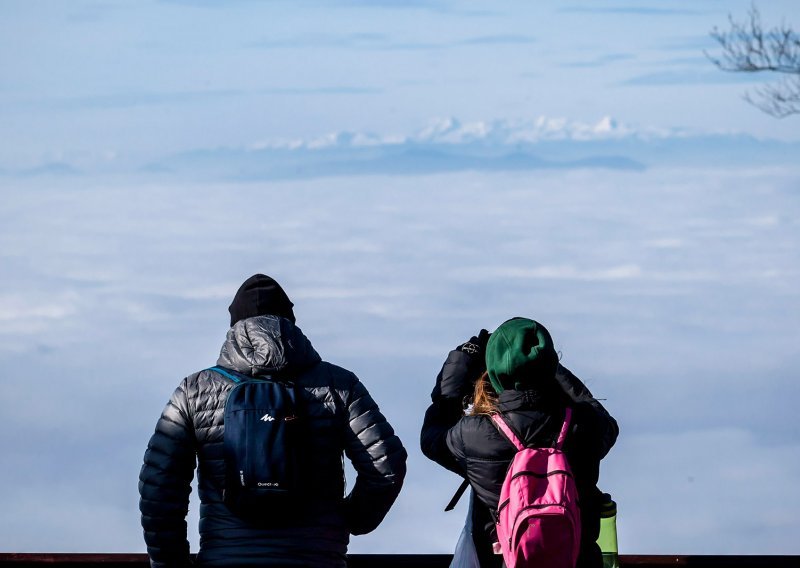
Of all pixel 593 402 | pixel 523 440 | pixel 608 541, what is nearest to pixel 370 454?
pixel 523 440

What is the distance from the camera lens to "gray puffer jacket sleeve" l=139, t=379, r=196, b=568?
3279 mm

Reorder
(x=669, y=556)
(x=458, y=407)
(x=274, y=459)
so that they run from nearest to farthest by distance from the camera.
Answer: (x=274, y=459) → (x=458, y=407) → (x=669, y=556)

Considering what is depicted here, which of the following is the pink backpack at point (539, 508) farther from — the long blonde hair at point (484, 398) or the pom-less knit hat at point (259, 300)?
the pom-less knit hat at point (259, 300)

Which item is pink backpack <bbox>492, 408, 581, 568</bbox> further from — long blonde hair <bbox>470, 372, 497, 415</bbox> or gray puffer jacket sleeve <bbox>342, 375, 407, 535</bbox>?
gray puffer jacket sleeve <bbox>342, 375, 407, 535</bbox>

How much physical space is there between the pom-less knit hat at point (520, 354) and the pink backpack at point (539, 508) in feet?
0.40

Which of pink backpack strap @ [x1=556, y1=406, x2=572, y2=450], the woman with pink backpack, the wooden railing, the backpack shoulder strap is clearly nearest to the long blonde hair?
the woman with pink backpack

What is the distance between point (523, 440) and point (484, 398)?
0.18 meters

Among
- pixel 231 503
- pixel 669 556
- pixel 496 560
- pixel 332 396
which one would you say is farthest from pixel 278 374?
pixel 669 556

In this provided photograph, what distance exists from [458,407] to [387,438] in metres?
0.26

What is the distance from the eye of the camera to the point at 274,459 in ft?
10.7

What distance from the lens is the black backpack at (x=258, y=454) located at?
3.26 meters

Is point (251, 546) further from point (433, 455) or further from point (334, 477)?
point (433, 455)

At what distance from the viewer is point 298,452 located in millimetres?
3320

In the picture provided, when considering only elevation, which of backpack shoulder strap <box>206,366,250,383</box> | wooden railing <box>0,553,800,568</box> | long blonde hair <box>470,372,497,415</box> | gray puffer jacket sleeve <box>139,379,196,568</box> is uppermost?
backpack shoulder strap <box>206,366,250,383</box>
